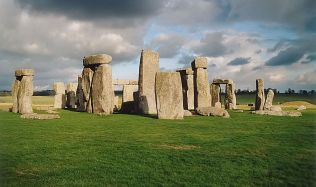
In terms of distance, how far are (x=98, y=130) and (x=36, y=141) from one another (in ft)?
11.0

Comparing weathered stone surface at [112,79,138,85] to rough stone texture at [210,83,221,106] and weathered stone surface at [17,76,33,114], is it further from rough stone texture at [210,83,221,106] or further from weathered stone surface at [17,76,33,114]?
weathered stone surface at [17,76,33,114]

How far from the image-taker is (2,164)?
31.4 ft

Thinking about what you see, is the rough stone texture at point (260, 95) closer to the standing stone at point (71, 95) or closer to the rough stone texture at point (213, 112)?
the rough stone texture at point (213, 112)

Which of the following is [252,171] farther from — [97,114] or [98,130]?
[97,114]

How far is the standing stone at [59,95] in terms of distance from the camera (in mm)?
33719

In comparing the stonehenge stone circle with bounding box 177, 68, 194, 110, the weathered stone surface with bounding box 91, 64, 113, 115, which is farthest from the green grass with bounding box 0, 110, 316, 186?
the stonehenge stone circle with bounding box 177, 68, 194, 110

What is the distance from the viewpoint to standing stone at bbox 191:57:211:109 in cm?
2795

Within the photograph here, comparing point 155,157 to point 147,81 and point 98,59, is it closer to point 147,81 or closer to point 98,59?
point 98,59

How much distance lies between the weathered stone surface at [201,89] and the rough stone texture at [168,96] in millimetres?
7743

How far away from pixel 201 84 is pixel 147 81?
15.1 feet

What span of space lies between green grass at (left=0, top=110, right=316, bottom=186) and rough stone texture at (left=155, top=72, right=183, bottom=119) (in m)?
4.48

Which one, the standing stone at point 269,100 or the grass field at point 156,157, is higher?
the standing stone at point 269,100

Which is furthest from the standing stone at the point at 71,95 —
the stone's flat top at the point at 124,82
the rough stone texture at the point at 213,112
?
the rough stone texture at the point at 213,112

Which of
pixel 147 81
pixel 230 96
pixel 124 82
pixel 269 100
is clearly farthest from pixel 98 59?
pixel 230 96
